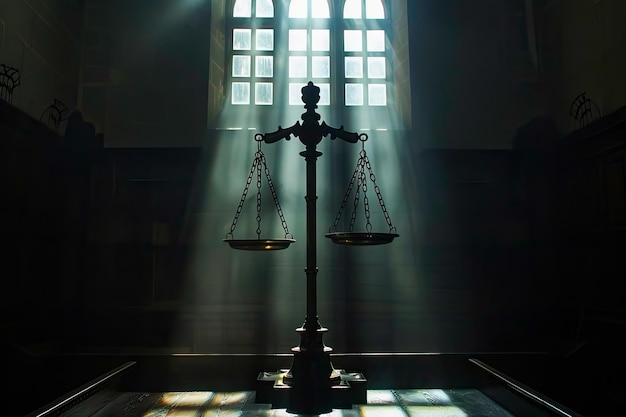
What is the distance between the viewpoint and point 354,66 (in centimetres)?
331

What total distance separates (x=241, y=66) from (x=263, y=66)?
A: 0.17 metres

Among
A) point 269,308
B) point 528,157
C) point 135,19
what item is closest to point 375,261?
point 269,308

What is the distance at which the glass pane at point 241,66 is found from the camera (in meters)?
3.27

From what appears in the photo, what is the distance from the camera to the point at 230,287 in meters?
2.84

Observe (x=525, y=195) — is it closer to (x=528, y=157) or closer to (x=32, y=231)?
(x=528, y=157)

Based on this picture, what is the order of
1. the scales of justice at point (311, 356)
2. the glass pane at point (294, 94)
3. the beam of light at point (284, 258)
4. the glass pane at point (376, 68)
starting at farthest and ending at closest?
the glass pane at point (376, 68) < the glass pane at point (294, 94) < the beam of light at point (284, 258) < the scales of justice at point (311, 356)

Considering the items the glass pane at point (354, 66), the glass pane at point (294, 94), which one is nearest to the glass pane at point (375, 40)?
the glass pane at point (354, 66)

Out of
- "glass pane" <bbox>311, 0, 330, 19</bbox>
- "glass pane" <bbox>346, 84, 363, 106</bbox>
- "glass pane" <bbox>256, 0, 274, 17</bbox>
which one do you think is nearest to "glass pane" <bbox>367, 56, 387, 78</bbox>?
"glass pane" <bbox>346, 84, 363, 106</bbox>

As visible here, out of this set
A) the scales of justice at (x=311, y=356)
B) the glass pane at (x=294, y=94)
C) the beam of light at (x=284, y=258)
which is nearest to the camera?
the scales of justice at (x=311, y=356)

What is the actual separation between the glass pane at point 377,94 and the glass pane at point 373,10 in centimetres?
57

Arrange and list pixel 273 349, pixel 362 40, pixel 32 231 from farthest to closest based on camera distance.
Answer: pixel 362 40 < pixel 273 349 < pixel 32 231

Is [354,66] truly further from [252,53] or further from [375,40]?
[252,53]

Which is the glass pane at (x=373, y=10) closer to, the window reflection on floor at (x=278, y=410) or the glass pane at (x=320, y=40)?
the glass pane at (x=320, y=40)

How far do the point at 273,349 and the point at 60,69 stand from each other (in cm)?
229
